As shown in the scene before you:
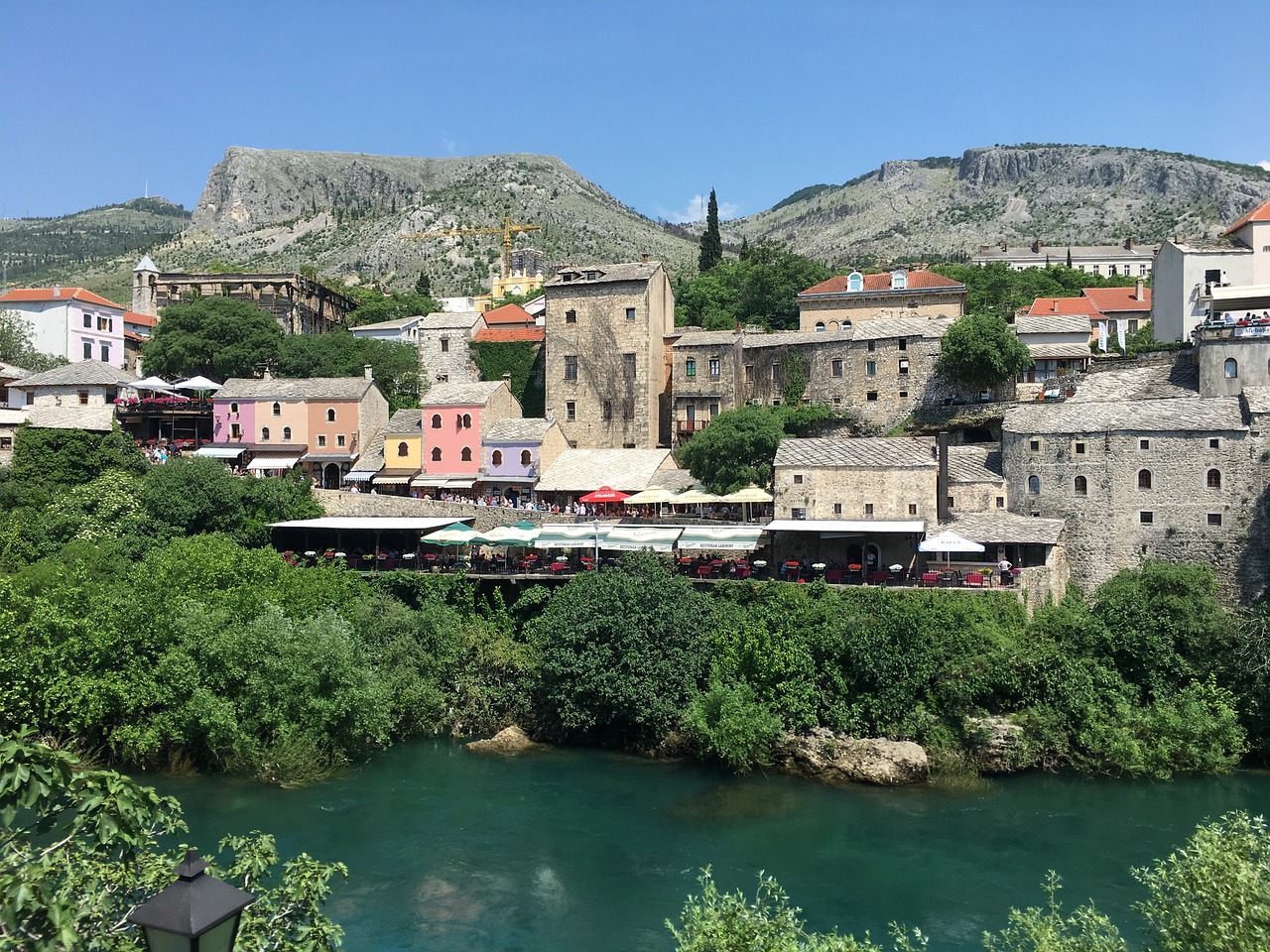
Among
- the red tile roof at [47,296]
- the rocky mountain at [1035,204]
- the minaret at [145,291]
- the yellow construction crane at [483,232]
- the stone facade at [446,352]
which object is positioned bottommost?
the stone facade at [446,352]

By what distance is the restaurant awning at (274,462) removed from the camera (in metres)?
50.8

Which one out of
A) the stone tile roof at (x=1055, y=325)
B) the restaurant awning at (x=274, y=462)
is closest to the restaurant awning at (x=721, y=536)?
the stone tile roof at (x=1055, y=325)

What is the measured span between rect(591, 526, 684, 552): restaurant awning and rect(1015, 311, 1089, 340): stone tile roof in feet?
70.3

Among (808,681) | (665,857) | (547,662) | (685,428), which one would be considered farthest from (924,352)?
(665,857)

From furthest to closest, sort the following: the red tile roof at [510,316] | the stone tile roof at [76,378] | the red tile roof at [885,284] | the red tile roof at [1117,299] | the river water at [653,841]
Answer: the red tile roof at [510,316]
the red tile roof at [1117,299]
the red tile roof at [885,284]
the stone tile roof at [76,378]
the river water at [653,841]

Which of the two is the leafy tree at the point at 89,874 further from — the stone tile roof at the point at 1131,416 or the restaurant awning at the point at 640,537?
the stone tile roof at the point at 1131,416

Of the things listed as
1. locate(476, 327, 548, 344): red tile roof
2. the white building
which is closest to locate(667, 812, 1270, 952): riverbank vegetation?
locate(476, 327, 548, 344): red tile roof

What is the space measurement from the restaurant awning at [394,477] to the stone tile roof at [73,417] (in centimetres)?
1251

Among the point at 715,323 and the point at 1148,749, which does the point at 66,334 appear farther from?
the point at 1148,749

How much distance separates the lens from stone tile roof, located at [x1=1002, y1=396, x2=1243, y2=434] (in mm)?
36062

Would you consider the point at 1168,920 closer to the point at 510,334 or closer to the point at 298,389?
the point at 298,389

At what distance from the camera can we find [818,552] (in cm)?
3794

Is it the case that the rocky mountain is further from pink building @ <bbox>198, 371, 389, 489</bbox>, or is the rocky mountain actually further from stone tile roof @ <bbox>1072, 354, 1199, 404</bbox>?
pink building @ <bbox>198, 371, 389, 489</bbox>

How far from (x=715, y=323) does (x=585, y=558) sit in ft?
85.2
